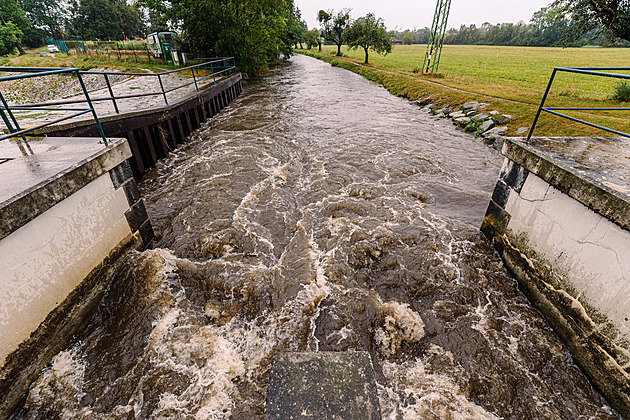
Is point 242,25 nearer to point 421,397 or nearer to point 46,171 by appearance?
point 46,171

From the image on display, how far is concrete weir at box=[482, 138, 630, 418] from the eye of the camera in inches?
130

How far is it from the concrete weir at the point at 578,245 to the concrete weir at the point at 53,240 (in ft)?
21.9

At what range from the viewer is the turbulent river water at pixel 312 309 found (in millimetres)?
3488

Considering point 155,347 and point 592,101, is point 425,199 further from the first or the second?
point 592,101

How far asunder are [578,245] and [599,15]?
18070 millimetres

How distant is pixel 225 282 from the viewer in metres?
5.03

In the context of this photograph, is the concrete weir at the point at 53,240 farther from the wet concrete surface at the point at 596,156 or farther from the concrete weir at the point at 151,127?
the wet concrete surface at the point at 596,156

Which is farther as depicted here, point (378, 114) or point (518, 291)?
point (378, 114)

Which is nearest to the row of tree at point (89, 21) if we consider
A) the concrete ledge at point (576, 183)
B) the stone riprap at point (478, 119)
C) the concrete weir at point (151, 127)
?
the concrete weir at point (151, 127)

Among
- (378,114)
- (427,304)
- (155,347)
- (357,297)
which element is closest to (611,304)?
(427,304)

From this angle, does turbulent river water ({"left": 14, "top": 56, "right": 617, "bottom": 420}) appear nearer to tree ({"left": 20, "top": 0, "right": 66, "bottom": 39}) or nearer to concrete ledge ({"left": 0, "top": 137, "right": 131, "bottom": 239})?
concrete ledge ({"left": 0, "top": 137, "right": 131, "bottom": 239})

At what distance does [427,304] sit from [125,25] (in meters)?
86.5

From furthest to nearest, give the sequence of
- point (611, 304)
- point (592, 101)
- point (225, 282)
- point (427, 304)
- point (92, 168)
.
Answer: point (592, 101) → point (225, 282) → point (427, 304) → point (92, 168) → point (611, 304)

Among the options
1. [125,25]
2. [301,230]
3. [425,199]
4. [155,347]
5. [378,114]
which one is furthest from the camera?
[125,25]
